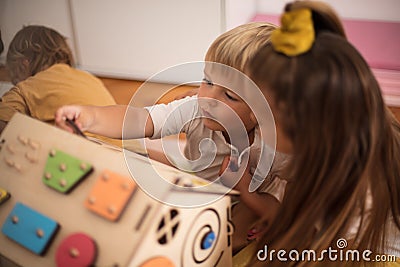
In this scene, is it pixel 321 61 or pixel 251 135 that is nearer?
pixel 321 61

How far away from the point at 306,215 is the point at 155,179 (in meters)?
0.16

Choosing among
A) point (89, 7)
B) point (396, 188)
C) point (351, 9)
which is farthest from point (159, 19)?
point (396, 188)

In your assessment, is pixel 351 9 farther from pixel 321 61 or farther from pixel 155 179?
pixel 155 179

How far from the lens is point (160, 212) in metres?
0.51

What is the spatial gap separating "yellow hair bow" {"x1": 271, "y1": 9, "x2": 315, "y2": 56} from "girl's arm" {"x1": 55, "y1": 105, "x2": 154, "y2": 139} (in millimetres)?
235

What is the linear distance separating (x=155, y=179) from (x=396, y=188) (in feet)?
0.93

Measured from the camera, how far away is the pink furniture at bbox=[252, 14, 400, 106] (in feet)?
2.13

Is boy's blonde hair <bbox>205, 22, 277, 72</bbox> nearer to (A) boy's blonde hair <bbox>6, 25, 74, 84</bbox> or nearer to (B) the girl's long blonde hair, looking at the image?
(B) the girl's long blonde hair

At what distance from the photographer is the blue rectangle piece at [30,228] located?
55 cm

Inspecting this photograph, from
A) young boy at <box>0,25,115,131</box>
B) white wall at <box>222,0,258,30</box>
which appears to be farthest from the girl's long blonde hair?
young boy at <box>0,25,115,131</box>

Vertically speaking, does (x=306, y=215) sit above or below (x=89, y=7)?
below

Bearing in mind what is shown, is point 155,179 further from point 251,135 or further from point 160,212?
point 251,135

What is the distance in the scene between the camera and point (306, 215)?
0.54 meters

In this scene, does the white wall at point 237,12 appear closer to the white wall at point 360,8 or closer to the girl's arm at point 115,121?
the white wall at point 360,8
